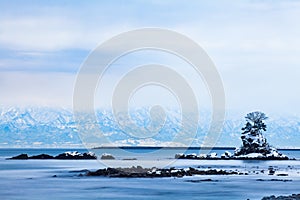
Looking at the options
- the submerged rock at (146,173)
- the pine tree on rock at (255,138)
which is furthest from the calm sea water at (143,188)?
the pine tree on rock at (255,138)

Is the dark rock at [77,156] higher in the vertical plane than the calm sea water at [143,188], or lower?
higher

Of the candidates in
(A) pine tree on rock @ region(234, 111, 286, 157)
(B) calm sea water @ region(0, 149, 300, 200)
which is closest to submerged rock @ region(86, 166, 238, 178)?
(B) calm sea water @ region(0, 149, 300, 200)

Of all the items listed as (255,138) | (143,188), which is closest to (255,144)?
(255,138)

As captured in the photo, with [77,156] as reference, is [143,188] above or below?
below

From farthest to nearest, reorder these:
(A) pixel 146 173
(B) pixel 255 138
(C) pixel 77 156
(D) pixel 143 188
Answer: (C) pixel 77 156
(B) pixel 255 138
(A) pixel 146 173
(D) pixel 143 188

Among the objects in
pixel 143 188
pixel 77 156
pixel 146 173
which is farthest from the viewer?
pixel 77 156

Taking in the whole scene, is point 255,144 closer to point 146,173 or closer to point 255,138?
point 255,138

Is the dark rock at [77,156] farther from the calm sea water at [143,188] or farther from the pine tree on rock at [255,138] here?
the calm sea water at [143,188]

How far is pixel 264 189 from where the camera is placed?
64.8 meters

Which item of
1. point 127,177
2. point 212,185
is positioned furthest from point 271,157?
point 212,185

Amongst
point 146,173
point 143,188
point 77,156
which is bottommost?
point 143,188

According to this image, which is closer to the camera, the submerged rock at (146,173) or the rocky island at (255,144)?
the submerged rock at (146,173)

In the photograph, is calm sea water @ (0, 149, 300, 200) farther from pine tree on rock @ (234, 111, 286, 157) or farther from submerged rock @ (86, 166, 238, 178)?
pine tree on rock @ (234, 111, 286, 157)

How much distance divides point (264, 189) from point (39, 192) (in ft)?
74.7
